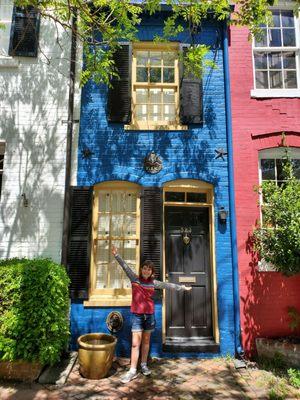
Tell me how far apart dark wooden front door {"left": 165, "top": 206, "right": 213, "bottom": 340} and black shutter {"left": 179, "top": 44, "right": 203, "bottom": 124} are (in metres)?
1.79

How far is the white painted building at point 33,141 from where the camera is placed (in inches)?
258

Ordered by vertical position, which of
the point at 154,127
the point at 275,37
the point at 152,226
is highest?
the point at 275,37

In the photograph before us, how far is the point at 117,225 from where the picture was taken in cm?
678

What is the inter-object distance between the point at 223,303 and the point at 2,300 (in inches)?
147

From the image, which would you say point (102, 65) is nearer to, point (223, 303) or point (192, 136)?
point (192, 136)

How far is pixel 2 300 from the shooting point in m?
5.18

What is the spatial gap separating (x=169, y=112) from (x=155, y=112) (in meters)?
0.29

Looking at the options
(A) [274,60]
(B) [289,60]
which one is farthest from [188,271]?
(B) [289,60]

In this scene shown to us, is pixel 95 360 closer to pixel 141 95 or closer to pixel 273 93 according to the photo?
pixel 141 95

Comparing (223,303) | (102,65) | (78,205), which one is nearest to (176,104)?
(102,65)

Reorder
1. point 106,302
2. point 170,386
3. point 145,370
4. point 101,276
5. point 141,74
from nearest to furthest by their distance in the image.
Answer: point 170,386 < point 145,370 < point 106,302 < point 101,276 < point 141,74

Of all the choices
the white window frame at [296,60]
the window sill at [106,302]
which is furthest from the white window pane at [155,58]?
the window sill at [106,302]

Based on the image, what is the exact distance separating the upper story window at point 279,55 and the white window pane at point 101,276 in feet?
15.9

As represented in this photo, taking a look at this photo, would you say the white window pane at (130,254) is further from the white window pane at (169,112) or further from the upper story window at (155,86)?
the white window pane at (169,112)
